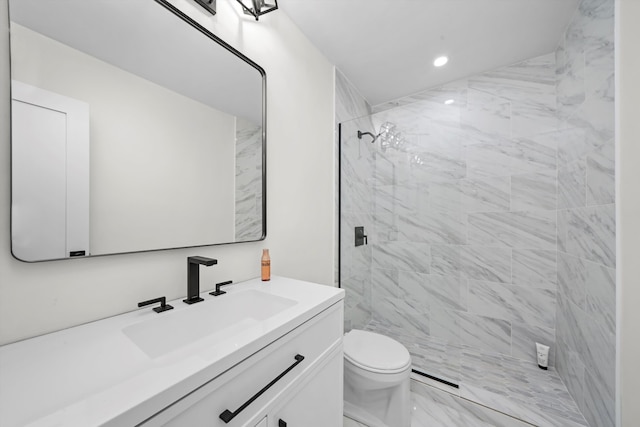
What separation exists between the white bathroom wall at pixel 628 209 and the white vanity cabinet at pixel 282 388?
1.18m

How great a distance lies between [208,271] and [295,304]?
420mm

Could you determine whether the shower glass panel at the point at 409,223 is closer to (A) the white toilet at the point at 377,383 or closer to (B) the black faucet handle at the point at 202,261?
(A) the white toilet at the point at 377,383

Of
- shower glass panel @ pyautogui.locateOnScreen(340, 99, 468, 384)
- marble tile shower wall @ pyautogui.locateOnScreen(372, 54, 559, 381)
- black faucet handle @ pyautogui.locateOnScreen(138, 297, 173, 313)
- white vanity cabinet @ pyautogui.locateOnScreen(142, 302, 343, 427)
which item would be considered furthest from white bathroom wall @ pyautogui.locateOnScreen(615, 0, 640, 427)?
black faucet handle @ pyautogui.locateOnScreen(138, 297, 173, 313)

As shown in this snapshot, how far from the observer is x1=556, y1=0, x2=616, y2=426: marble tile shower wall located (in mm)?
1162

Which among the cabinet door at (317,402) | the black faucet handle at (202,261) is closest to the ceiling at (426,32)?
the black faucet handle at (202,261)

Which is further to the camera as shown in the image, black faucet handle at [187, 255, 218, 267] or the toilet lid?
the toilet lid

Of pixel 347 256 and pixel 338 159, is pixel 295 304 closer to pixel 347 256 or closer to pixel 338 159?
pixel 347 256

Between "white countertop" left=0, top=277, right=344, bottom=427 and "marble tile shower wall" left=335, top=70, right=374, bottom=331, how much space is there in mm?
1327

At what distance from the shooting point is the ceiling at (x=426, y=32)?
4.74 ft

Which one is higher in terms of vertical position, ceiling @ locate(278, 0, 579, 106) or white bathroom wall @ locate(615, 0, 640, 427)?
ceiling @ locate(278, 0, 579, 106)

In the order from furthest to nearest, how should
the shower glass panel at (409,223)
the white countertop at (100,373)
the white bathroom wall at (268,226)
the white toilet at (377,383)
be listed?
the shower glass panel at (409,223) → the white toilet at (377,383) → the white bathroom wall at (268,226) → the white countertop at (100,373)

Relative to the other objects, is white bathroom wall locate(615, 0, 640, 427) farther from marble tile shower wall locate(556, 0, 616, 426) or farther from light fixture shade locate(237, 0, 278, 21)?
light fixture shade locate(237, 0, 278, 21)

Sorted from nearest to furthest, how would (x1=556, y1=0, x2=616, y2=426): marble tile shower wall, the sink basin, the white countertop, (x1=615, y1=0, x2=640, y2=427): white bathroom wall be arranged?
1. the white countertop
2. the sink basin
3. (x1=615, y1=0, x2=640, y2=427): white bathroom wall
4. (x1=556, y1=0, x2=616, y2=426): marble tile shower wall

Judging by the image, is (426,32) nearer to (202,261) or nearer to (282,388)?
(202,261)
